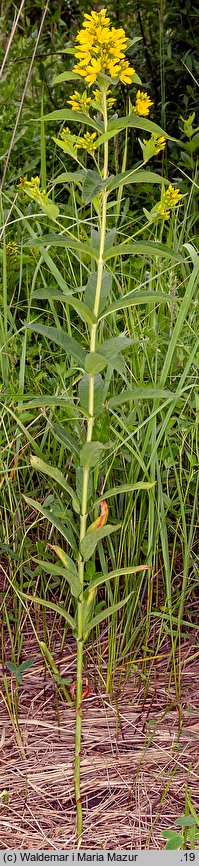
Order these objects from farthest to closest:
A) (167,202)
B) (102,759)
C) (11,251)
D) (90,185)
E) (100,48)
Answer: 1. (11,251)
2. (167,202)
3. (102,759)
4. (90,185)
5. (100,48)

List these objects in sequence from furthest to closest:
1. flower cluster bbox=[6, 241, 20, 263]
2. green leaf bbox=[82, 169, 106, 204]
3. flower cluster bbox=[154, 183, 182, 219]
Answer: flower cluster bbox=[6, 241, 20, 263]
flower cluster bbox=[154, 183, 182, 219]
green leaf bbox=[82, 169, 106, 204]

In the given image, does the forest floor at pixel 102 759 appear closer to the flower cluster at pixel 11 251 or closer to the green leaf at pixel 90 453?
the green leaf at pixel 90 453

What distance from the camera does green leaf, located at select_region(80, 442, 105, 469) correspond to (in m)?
1.40

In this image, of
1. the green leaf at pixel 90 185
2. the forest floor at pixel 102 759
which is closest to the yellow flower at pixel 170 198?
the green leaf at pixel 90 185

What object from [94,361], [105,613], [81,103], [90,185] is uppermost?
[81,103]

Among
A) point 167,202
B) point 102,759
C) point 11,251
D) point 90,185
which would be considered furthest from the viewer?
point 11,251

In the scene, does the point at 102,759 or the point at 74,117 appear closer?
the point at 74,117

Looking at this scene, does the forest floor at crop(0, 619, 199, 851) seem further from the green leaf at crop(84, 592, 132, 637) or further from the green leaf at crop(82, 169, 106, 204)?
the green leaf at crop(82, 169, 106, 204)

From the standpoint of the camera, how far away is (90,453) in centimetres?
142

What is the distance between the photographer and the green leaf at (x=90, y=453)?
1398mm

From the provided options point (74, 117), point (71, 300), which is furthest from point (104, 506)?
point (74, 117)

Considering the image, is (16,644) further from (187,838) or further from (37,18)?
(37,18)

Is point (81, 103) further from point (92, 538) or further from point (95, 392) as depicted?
point (92, 538)

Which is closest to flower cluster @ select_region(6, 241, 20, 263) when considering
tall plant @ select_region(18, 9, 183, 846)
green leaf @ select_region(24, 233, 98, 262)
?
tall plant @ select_region(18, 9, 183, 846)
